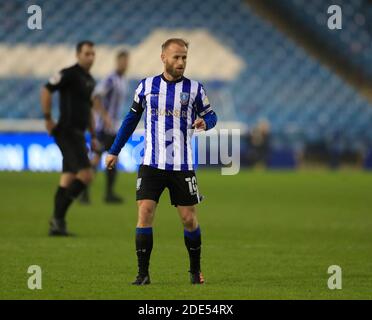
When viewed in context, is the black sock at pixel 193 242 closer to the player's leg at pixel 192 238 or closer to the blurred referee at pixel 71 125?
the player's leg at pixel 192 238

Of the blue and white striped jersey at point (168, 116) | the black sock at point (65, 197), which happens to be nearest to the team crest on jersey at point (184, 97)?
the blue and white striped jersey at point (168, 116)

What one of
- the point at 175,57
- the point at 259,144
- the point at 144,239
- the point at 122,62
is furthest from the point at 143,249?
the point at 259,144

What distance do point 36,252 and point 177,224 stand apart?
3658 mm

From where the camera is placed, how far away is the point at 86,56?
11797 mm

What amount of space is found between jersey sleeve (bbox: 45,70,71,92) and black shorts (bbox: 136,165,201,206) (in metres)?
4.24

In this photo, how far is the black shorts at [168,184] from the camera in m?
7.69

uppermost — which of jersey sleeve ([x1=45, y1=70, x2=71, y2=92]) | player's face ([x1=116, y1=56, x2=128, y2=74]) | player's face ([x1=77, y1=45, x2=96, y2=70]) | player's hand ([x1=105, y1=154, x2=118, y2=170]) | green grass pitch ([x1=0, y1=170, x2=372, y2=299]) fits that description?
player's face ([x1=116, y1=56, x2=128, y2=74])

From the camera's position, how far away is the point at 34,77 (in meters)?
30.1

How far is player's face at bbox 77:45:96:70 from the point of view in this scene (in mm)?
11773

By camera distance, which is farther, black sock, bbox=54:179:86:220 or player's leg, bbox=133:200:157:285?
black sock, bbox=54:179:86:220

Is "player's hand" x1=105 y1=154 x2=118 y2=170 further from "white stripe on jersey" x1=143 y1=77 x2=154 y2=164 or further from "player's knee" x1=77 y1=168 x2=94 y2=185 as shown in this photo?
"player's knee" x1=77 y1=168 x2=94 y2=185

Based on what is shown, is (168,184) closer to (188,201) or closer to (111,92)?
(188,201)

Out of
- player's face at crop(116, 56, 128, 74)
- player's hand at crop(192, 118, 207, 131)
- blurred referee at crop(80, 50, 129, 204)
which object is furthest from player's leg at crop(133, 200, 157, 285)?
player's face at crop(116, 56, 128, 74)

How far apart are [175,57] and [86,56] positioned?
4484 millimetres
